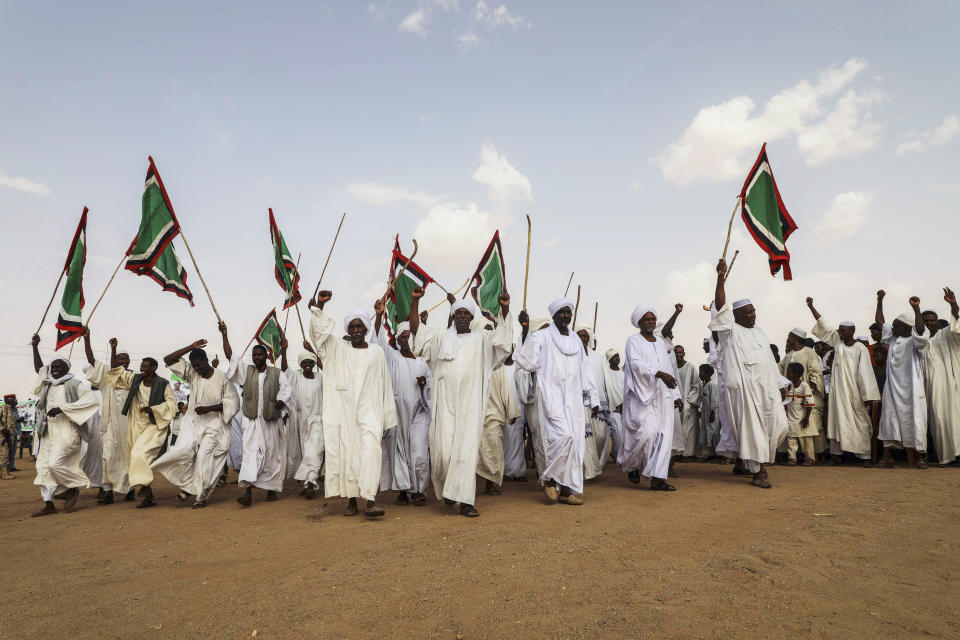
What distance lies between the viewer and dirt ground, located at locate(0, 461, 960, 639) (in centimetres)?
330

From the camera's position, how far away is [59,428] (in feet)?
26.2

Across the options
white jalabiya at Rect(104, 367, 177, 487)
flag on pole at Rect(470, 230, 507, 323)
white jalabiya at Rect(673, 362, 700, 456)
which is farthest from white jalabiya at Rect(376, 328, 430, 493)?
white jalabiya at Rect(673, 362, 700, 456)

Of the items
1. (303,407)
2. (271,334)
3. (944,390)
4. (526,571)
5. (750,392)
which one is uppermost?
(271,334)

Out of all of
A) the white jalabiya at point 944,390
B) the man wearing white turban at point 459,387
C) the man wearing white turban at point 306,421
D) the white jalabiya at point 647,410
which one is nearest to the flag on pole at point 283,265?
the man wearing white turban at point 306,421

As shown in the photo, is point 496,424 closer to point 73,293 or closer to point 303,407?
point 303,407

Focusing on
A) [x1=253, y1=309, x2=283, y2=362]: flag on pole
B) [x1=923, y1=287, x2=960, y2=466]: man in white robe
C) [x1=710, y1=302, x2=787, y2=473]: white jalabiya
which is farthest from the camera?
[x1=253, y1=309, x2=283, y2=362]: flag on pole

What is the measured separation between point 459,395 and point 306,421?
13.0ft

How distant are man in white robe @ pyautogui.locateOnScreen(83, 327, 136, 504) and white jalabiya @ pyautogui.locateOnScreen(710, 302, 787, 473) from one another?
8147mm

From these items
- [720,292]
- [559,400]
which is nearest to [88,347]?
[559,400]

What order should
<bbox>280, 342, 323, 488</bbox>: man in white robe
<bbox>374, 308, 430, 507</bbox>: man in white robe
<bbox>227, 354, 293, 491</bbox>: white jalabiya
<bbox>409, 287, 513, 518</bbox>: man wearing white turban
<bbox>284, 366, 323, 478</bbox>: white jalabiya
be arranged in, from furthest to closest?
<bbox>284, 366, 323, 478</bbox>: white jalabiya → <bbox>280, 342, 323, 488</bbox>: man in white robe → <bbox>227, 354, 293, 491</bbox>: white jalabiya → <bbox>374, 308, 430, 507</bbox>: man in white robe → <bbox>409, 287, 513, 518</bbox>: man wearing white turban

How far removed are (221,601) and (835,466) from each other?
8847mm

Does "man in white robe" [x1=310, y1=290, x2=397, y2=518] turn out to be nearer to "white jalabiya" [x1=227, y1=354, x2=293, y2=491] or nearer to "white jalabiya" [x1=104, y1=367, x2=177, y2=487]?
"white jalabiya" [x1=227, y1=354, x2=293, y2=491]

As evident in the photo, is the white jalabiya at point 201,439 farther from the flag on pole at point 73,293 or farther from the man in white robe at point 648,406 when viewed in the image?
the man in white robe at point 648,406

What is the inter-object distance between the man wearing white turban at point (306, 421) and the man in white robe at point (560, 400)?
329 cm
